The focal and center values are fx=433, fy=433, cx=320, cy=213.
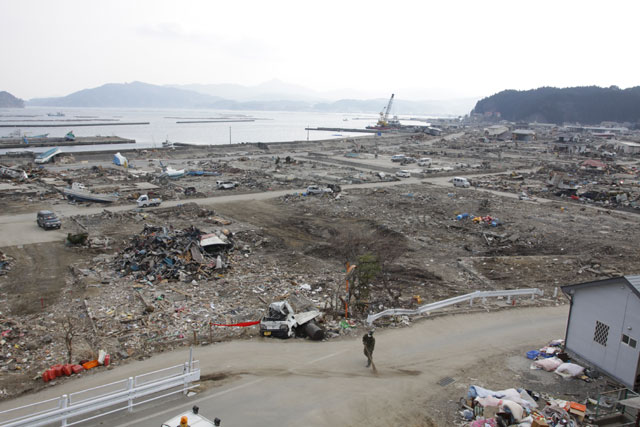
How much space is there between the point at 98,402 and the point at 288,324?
4972 mm

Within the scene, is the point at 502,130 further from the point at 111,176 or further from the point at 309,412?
the point at 309,412

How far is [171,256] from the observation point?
17000 millimetres

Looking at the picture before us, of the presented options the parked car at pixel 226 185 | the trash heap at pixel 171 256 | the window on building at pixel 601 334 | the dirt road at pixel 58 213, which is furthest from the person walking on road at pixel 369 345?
the parked car at pixel 226 185

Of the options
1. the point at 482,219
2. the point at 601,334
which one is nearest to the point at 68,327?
the point at 601,334

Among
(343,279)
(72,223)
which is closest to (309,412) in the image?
(343,279)

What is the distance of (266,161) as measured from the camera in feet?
178

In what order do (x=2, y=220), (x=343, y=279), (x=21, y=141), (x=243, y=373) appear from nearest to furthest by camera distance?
(x=243, y=373) < (x=343, y=279) < (x=2, y=220) < (x=21, y=141)

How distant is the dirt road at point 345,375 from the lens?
8.12m

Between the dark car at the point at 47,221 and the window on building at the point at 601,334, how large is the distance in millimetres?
24306

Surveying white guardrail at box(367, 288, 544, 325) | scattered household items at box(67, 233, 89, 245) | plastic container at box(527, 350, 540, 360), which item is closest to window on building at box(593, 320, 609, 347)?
plastic container at box(527, 350, 540, 360)

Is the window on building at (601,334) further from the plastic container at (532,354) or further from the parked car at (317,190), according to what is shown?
the parked car at (317,190)

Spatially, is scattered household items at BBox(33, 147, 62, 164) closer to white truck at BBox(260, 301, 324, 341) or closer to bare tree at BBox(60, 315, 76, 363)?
bare tree at BBox(60, 315, 76, 363)

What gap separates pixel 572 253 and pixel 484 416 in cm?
1580

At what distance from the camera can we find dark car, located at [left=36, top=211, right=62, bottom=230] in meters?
22.9
